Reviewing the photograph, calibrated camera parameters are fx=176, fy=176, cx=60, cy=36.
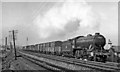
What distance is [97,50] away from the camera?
2767 centimetres

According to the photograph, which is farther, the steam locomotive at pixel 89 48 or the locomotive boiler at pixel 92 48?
the steam locomotive at pixel 89 48

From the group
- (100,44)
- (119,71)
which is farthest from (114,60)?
(119,71)

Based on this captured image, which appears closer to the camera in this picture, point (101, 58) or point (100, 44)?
point (101, 58)

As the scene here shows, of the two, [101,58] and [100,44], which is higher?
[100,44]

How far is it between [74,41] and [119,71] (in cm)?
2059

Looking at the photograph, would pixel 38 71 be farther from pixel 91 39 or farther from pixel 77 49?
pixel 77 49

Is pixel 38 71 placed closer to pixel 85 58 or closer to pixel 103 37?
pixel 85 58

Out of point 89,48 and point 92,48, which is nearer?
point 92,48

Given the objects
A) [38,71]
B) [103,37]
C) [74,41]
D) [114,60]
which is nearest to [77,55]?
[74,41]

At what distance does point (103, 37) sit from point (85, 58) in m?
4.71

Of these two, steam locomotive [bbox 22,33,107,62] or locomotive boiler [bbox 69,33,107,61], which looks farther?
steam locomotive [bbox 22,33,107,62]

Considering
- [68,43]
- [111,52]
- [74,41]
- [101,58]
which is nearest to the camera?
[111,52]

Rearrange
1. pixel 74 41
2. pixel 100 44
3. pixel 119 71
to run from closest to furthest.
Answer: pixel 119 71
pixel 100 44
pixel 74 41

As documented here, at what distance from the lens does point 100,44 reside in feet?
95.5
